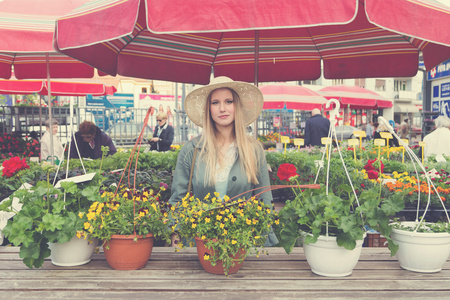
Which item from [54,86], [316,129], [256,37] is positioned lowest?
[316,129]

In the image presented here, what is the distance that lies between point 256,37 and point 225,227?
7.74 feet

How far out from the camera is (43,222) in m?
1.74

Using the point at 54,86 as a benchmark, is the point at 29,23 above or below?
below

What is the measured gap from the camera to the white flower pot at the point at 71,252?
188 cm

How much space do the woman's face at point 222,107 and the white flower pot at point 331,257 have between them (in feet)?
2.98

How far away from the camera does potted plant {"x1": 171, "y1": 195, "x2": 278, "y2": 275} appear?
5.50 ft

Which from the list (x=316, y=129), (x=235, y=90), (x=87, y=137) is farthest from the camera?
(x=316, y=129)

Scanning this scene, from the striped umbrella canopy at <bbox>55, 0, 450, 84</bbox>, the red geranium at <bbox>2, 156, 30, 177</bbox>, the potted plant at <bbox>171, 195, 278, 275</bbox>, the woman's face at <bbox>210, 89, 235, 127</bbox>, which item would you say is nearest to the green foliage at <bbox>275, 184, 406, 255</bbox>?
the potted plant at <bbox>171, 195, 278, 275</bbox>

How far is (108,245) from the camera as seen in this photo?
180cm

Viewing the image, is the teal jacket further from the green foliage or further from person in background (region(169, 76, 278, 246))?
the green foliage

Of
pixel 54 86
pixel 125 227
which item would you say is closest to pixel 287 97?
pixel 54 86

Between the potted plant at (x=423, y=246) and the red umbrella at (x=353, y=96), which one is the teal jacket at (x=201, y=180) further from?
the red umbrella at (x=353, y=96)

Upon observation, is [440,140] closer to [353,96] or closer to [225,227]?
[353,96]

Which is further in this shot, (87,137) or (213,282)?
(87,137)
